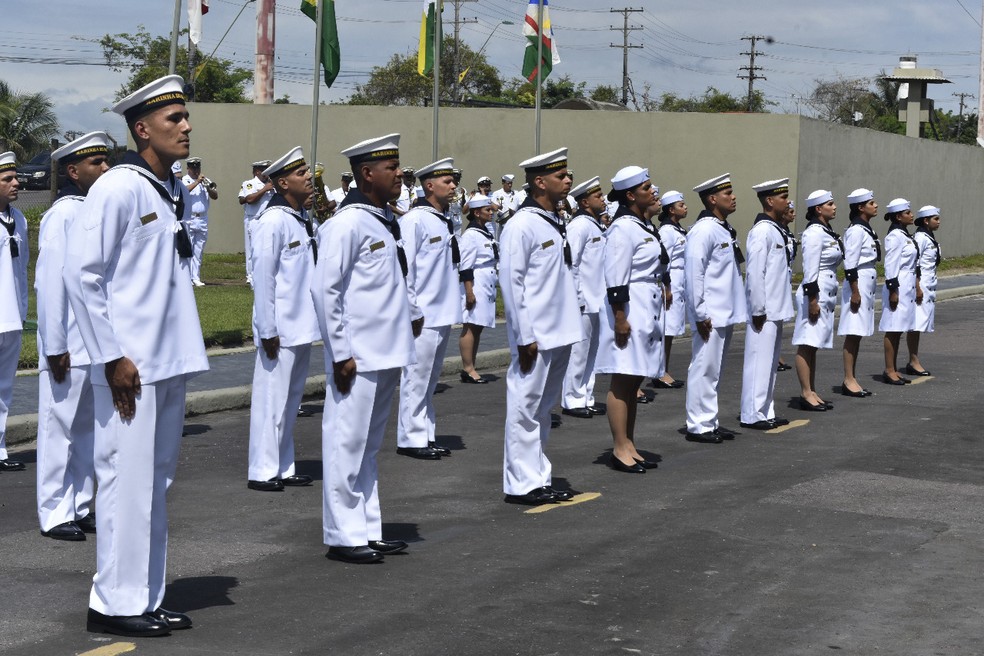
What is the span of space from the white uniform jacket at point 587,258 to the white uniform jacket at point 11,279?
4817mm

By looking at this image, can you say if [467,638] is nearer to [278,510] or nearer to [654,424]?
[278,510]

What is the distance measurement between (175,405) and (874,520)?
4547mm

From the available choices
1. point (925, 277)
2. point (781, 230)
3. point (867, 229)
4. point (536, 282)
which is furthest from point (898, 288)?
point (536, 282)

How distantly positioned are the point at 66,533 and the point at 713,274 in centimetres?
589

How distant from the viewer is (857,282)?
1515 centimetres

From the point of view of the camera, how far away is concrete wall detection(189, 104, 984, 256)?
107 ft

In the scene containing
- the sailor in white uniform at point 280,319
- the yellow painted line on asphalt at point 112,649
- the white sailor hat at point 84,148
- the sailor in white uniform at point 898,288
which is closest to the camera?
the yellow painted line on asphalt at point 112,649

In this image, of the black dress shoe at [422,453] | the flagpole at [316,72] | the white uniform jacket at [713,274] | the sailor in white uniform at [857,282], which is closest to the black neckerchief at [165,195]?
the black dress shoe at [422,453]

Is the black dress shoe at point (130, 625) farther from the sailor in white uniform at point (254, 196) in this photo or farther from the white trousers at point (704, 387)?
the sailor in white uniform at point (254, 196)

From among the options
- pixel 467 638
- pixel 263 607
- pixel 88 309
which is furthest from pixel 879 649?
pixel 88 309

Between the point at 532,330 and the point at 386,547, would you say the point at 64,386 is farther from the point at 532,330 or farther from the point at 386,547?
the point at 532,330

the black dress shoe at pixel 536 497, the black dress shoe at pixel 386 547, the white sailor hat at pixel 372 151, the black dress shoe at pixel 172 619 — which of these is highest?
the white sailor hat at pixel 372 151

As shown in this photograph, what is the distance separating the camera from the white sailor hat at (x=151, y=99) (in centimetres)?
648

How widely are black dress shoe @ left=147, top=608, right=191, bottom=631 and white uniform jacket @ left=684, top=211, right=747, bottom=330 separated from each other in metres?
6.45
